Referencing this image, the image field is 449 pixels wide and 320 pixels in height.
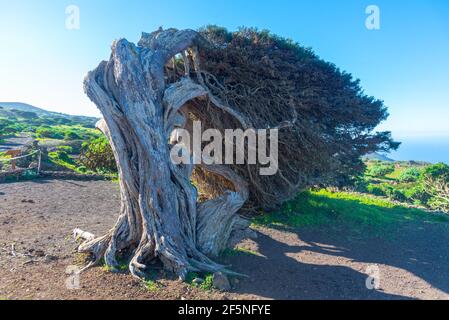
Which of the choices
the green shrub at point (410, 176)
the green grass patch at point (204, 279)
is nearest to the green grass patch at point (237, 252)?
the green grass patch at point (204, 279)

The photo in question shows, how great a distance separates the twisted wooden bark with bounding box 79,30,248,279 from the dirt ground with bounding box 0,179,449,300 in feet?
1.38

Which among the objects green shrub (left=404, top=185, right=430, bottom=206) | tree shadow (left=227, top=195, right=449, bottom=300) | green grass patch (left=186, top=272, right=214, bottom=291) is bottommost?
green shrub (left=404, top=185, right=430, bottom=206)

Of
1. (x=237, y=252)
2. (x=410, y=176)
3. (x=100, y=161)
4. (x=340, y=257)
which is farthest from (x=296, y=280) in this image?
(x=410, y=176)

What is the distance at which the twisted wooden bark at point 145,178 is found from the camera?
5.54 meters

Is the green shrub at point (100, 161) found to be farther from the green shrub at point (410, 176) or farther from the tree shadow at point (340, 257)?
the green shrub at point (410, 176)

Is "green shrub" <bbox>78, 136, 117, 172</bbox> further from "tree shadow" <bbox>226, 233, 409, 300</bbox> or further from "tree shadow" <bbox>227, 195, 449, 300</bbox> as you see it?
"tree shadow" <bbox>226, 233, 409, 300</bbox>

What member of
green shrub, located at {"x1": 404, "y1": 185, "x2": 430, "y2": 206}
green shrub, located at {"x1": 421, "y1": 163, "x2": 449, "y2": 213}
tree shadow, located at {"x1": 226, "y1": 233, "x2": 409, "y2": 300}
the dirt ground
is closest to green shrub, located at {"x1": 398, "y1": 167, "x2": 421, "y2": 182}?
green shrub, located at {"x1": 421, "y1": 163, "x2": 449, "y2": 213}

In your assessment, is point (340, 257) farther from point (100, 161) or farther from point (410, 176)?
point (410, 176)

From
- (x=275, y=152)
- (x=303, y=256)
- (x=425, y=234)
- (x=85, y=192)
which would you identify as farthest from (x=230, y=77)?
(x=85, y=192)

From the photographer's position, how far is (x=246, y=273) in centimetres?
562

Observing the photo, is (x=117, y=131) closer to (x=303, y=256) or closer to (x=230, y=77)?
(x=230, y=77)

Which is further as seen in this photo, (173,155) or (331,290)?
(173,155)

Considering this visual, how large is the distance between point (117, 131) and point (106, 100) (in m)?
0.58

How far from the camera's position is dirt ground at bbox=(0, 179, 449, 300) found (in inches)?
191
